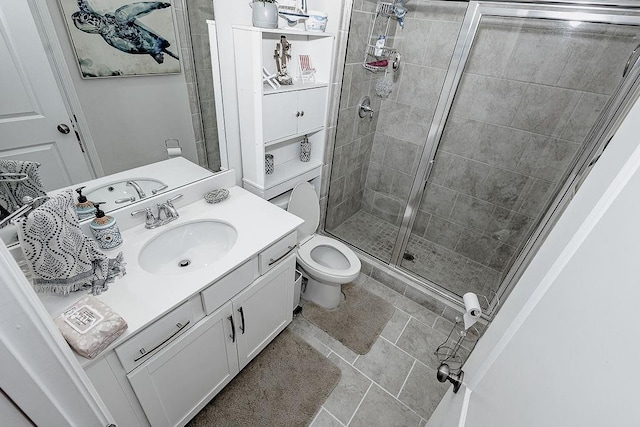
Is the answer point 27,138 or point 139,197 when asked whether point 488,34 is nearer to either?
point 139,197

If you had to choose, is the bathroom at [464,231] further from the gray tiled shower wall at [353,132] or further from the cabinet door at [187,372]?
the cabinet door at [187,372]

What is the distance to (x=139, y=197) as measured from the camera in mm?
1323

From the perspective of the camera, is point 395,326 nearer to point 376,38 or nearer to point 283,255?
point 283,255

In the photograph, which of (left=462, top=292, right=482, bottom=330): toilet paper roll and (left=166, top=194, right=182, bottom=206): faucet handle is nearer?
(left=462, top=292, right=482, bottom=330): toilet paper roll

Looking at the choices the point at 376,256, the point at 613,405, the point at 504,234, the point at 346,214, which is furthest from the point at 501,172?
the point at 613,405

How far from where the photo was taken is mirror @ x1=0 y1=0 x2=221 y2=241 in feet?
2.92

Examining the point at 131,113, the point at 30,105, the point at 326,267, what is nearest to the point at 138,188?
the point at 131,113

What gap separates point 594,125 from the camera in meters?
1.74

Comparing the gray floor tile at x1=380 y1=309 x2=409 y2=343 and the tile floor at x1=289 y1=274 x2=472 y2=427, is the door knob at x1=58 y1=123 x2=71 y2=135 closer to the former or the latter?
the tile floor at x1=289 y1=274 x2=472 y2=427

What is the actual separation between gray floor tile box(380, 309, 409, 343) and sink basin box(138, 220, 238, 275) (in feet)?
3.92

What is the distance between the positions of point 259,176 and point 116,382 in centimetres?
110

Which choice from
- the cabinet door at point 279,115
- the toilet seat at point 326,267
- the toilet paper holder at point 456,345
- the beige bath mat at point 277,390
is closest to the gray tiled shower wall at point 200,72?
the cabinet door at point 279,115

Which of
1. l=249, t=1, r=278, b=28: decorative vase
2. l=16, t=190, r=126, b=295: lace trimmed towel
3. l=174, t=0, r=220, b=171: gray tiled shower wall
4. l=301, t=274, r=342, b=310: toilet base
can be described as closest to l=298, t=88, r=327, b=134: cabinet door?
l=249, t=1, r=278, b=28: decorative vase

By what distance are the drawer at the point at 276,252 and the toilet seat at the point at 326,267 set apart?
1.23 feet
